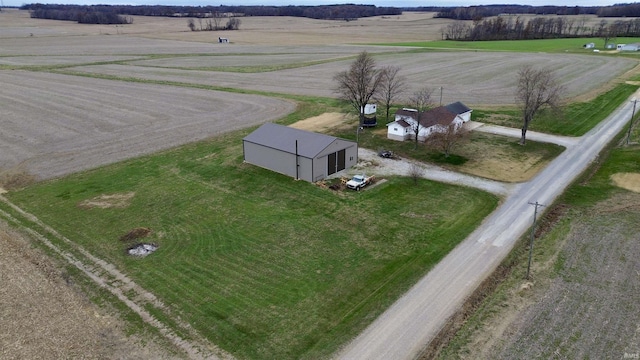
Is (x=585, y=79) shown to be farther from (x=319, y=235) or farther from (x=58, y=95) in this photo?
(x=58, y=95)

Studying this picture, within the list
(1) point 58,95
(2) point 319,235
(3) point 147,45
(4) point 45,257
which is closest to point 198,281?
(2) point 319,235

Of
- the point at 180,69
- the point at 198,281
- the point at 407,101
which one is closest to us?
the point at 198,281

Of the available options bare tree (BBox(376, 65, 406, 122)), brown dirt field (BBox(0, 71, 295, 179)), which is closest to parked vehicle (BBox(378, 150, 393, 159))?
bare tree (BBox(376, 65, 406, 122))

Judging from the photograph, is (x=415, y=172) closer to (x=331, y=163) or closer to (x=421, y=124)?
(x=331, y=163)

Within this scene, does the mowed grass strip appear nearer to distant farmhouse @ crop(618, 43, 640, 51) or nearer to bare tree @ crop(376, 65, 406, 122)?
bare tree @ crop(376, 65, 406, 122)

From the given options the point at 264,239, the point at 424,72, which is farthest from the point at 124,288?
the point at 424,72

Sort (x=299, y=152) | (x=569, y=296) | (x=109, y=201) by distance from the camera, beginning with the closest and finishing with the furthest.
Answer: (x=569, y=296) → (x=109, y=201) → (x=299, y=152)
